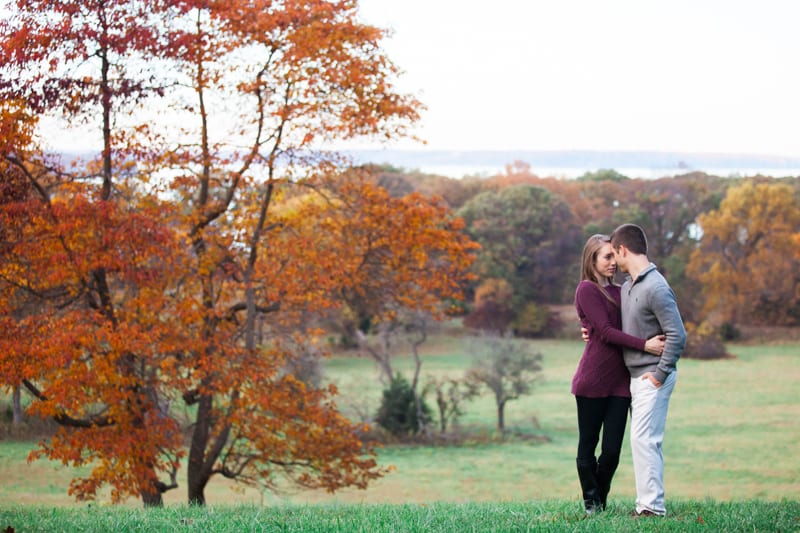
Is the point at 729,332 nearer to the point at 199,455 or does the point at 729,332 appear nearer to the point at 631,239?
the point at 199,455

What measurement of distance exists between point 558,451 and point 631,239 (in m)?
24.8

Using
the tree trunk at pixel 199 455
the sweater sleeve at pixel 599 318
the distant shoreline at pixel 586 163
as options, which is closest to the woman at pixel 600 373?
the sweater sleeve at pixel 599 318

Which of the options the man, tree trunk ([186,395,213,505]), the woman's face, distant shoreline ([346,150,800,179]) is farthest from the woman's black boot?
distant shoreline ([346,150,800,179])

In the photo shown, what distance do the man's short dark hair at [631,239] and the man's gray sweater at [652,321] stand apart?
0.14m

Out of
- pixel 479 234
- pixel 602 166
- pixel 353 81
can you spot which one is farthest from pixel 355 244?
pixel 602 166

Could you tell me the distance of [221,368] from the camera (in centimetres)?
1267

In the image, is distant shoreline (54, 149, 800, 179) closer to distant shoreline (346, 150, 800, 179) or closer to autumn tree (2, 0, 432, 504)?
distant shoreline (346, 150, 800, 179)

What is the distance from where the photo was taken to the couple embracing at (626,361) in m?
5.61

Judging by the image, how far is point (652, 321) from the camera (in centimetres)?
567

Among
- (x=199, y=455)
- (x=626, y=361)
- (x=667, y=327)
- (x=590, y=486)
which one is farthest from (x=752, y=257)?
(x=667, y=327)

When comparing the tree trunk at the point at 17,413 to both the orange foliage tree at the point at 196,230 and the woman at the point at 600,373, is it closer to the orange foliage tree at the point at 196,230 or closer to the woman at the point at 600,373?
the orange foliage tree at the point at 196,230

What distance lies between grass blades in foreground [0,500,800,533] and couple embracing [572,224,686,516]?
0.98ft

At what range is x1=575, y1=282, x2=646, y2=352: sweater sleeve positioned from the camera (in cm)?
562

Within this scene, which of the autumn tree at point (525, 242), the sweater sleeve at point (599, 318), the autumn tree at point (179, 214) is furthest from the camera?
the autumn tree at point (525, 242)
